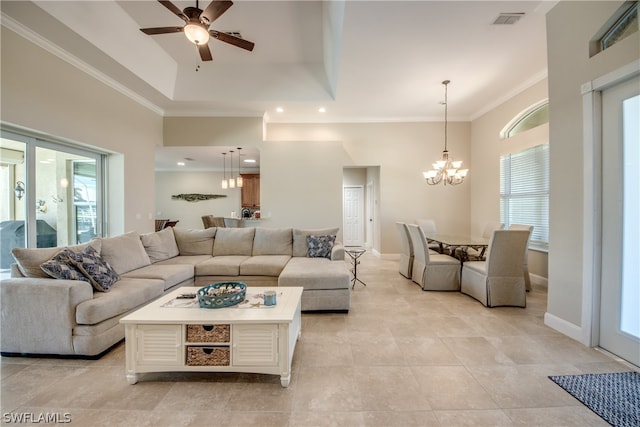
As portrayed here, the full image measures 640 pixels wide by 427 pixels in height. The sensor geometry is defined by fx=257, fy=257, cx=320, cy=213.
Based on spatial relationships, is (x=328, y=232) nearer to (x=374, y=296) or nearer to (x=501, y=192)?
(x=374, y=296)

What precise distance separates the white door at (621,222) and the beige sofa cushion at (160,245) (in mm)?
5264

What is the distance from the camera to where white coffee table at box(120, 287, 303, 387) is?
1.89 metres

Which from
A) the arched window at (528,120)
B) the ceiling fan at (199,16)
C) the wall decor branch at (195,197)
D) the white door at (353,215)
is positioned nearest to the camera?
the ceiling fan at (199,16)

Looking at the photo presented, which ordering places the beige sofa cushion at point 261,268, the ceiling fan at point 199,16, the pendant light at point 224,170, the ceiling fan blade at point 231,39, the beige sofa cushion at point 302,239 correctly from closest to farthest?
the ceiling fan at point 199,16 → the ceiling fan blade at point 231,39 → the beige sofa cushion at point 261,268 → the beige sofa cushion at point 302,239 → the pendant light at point 224,170

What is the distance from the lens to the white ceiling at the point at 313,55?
2949 mm

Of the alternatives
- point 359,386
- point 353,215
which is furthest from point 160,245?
point 353,215

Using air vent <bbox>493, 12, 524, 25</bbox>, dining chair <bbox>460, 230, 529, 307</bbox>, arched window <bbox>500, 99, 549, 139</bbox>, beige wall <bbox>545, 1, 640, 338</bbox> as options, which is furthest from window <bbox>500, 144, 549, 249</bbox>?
air vent <bbox>493, 12, 524, 25</bbox>

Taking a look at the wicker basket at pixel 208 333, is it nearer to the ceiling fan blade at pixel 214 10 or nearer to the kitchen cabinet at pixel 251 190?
the ceiling fan blade at pixel 214 10

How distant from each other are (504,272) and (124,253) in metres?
4.88

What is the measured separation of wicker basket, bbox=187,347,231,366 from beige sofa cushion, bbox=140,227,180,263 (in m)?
2.42

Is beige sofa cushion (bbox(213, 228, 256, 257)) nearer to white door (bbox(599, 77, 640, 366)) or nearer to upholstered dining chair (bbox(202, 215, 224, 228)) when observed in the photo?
upholstered dining chair (bbox(202, 215, 224, 228))

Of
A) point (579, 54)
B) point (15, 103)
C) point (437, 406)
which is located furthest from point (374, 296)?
point (15, 103)

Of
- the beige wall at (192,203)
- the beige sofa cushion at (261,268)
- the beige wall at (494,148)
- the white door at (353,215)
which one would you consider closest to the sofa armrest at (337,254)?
the beige sofa cushion at (261,268)

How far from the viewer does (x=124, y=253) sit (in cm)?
323
